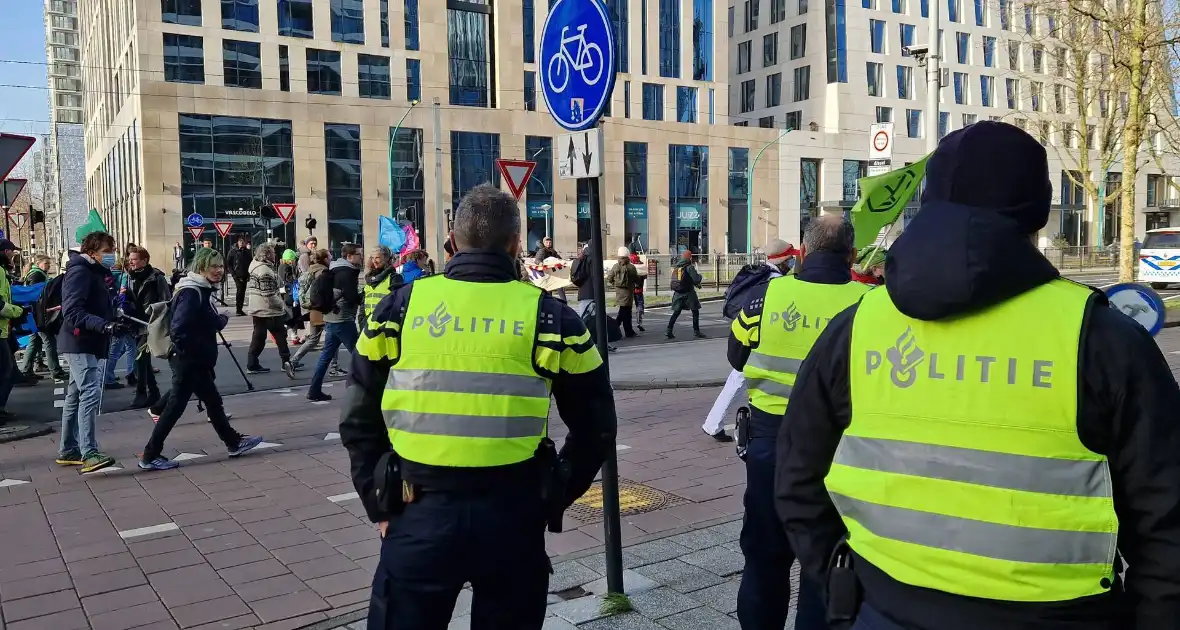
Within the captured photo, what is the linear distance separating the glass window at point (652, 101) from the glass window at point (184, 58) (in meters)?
25.3

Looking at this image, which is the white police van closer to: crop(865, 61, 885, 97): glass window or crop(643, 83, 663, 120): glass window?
crop(643, 83, 663, 120): glass window

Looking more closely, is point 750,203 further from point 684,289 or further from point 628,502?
point 628,502

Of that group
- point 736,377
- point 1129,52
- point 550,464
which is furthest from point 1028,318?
point 1129,52

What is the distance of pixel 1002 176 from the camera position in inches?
69.2

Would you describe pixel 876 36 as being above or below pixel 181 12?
above

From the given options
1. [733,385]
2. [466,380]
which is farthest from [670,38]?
[466,380]

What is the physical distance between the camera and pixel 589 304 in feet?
44.4

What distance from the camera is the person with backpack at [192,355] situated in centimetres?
714

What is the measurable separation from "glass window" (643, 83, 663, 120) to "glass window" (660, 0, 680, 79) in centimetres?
104

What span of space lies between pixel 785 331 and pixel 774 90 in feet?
209

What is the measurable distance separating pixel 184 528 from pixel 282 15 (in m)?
44.5

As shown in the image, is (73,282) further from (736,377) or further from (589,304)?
(589,304)

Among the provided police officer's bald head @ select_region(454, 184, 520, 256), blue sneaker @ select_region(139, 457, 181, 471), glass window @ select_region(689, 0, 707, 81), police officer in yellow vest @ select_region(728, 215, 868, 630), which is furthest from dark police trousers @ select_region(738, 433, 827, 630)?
glass window @ select_region(689, 0, 707, 81)

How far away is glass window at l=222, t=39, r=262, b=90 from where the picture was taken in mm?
43781
